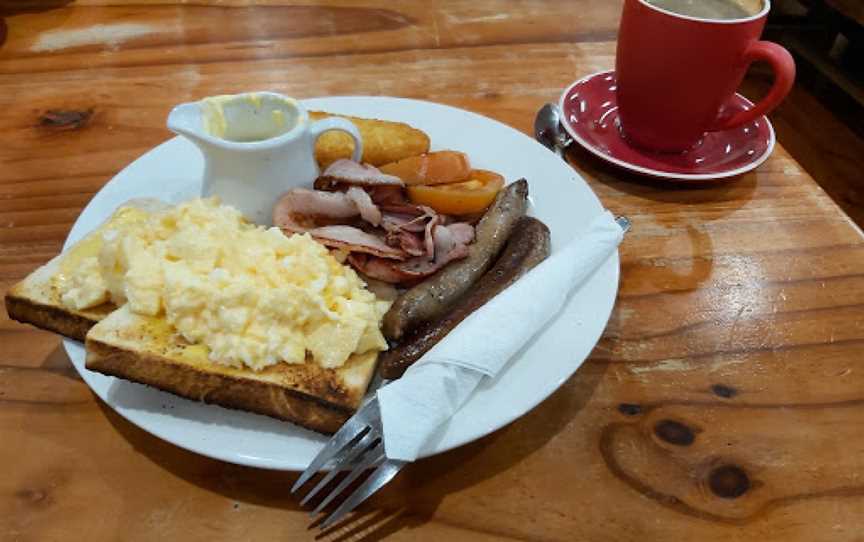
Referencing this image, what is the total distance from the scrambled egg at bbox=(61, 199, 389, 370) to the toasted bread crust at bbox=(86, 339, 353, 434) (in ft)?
0.14

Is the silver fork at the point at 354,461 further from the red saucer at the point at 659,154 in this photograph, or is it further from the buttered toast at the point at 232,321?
the red saucer at the point at 659,154

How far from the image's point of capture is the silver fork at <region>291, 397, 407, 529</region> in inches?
41.9

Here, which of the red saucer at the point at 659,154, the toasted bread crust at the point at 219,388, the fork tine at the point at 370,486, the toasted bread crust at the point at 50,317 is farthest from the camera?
the red saucer at the point at 659,154

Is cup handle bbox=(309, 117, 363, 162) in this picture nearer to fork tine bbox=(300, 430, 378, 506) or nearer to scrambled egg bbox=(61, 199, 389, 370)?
scrambled egg bbox=(61, 199, 389, 370)

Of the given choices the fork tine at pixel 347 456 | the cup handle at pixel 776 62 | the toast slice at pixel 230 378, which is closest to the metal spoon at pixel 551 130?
the cup handle at pixel 776 62

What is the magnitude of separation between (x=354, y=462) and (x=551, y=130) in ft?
4.40

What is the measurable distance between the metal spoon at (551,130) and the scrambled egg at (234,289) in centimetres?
94

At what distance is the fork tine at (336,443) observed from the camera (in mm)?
1065

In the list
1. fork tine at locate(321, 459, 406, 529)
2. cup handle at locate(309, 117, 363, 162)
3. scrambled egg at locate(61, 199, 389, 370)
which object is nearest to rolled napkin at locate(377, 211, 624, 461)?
fork tine at locate(321, 459, 406, 529)

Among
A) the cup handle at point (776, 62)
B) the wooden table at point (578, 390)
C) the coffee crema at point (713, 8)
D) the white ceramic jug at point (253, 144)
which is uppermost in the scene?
the coffee crema at point (713, 8)

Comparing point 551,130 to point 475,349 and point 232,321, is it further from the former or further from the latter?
point 232,321

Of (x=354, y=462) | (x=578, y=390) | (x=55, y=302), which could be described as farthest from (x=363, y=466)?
(x=55, y=302)

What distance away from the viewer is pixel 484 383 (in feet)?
3.94

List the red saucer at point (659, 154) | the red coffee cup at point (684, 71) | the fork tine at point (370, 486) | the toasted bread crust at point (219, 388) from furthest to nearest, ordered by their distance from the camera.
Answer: the red saucer at point (659, 154)
the red coffee cup at point (684, 71)
the toasted bread crust at point (219, 388)
the fork tine at point (370, 486)
